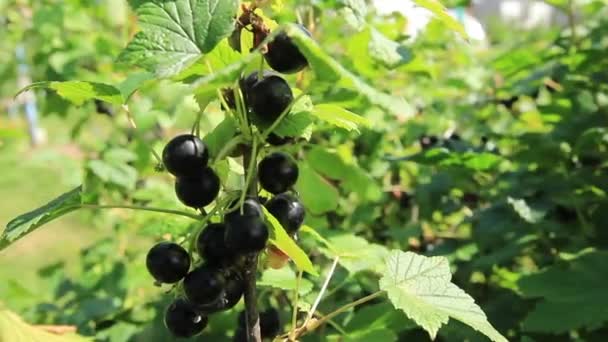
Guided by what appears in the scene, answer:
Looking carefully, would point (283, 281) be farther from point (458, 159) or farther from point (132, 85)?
point (458, 159)

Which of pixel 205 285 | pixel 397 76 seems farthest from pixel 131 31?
pixel 205 285

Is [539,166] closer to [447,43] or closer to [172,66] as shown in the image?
[447,43]

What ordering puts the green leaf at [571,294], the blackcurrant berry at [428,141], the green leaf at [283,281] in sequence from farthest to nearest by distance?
1. the blackcurrant berry at [428,141]
2. the green leaf at [571,294]
3. the green leaf at [283,281]

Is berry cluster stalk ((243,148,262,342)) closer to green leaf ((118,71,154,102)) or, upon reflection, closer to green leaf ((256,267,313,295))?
green leaf ((118,71,154,102))

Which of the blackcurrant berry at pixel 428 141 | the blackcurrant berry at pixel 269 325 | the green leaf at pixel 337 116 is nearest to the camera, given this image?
the green leaf at pixel 337 116

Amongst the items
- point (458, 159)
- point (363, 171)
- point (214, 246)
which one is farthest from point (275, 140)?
point (363, 171)

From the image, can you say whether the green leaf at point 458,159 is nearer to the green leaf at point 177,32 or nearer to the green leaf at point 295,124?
the green leaf at point 295,124

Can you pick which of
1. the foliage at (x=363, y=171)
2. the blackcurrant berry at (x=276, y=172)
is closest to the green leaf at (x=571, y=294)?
the foliage at (x=363, y=171)
